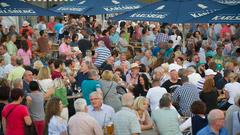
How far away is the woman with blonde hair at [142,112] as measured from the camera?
13.2 metres

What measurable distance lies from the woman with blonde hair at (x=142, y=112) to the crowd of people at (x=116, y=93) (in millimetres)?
18

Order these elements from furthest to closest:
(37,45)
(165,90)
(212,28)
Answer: (212,28)
(37,45)
(165,90)

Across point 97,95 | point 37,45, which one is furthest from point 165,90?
point 37,45

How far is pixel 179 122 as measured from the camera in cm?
1367

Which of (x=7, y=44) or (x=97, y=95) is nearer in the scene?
(x=97, y=95)

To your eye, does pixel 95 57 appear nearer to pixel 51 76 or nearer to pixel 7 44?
pixel 7 44

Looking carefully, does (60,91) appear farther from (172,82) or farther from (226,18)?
(226,18)

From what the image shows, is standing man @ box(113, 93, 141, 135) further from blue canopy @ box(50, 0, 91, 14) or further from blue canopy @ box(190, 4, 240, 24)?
blue canopy @ box(50, 0, 91, 14)

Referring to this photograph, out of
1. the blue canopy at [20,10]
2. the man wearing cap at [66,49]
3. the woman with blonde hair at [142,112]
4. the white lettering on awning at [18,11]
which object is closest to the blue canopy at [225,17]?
the blue canopy at [20,10]

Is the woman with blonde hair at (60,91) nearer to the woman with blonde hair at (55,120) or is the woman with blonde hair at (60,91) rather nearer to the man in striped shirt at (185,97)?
the man in striped shirt at (185,97)

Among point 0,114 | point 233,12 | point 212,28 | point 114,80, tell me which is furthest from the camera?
point 212,28

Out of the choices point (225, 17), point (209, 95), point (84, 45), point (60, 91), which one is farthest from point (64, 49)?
point (209, 95)

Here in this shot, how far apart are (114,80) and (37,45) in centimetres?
966

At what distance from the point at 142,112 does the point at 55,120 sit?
1.84m
